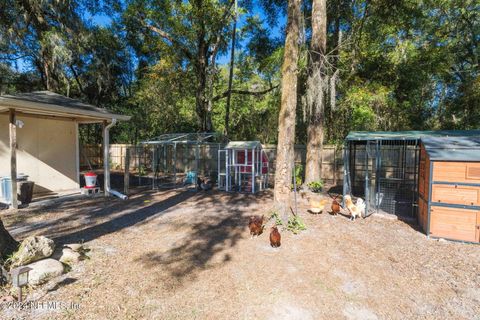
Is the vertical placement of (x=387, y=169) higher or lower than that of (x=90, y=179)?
higher

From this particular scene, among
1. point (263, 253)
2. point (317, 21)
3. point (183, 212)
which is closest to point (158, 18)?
point (317, 21)

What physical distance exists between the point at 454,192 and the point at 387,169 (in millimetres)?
5899

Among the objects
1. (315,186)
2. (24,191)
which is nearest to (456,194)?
(315,186)

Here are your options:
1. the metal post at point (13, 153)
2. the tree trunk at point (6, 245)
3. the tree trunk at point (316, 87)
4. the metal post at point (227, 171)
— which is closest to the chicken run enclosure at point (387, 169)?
the tree trunk at point (316, 87)

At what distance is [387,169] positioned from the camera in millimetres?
10352

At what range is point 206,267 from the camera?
3666 millimetres

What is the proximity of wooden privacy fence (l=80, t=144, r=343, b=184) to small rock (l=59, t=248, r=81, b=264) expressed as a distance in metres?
4.58

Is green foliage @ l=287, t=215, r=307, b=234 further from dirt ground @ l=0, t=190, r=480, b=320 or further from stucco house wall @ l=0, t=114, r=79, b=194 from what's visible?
stucco house wall @ l=0, t=114, r=79, b=194

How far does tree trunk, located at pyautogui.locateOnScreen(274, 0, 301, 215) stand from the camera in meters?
5.19

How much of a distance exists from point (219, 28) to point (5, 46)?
10.2 metres

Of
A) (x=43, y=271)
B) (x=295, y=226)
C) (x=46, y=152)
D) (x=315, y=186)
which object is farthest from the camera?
(x=315, y=186)

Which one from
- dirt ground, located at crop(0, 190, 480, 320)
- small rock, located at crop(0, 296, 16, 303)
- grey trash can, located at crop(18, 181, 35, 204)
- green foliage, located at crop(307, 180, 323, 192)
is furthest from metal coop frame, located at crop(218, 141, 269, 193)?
small rock, located at crop(0, 296, 16, 303)

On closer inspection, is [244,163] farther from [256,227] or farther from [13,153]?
[13,153]

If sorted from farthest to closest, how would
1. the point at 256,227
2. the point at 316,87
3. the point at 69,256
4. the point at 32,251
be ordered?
the point at 316,87
the point at 256,227
the point at 69,256
the point at 32,251
